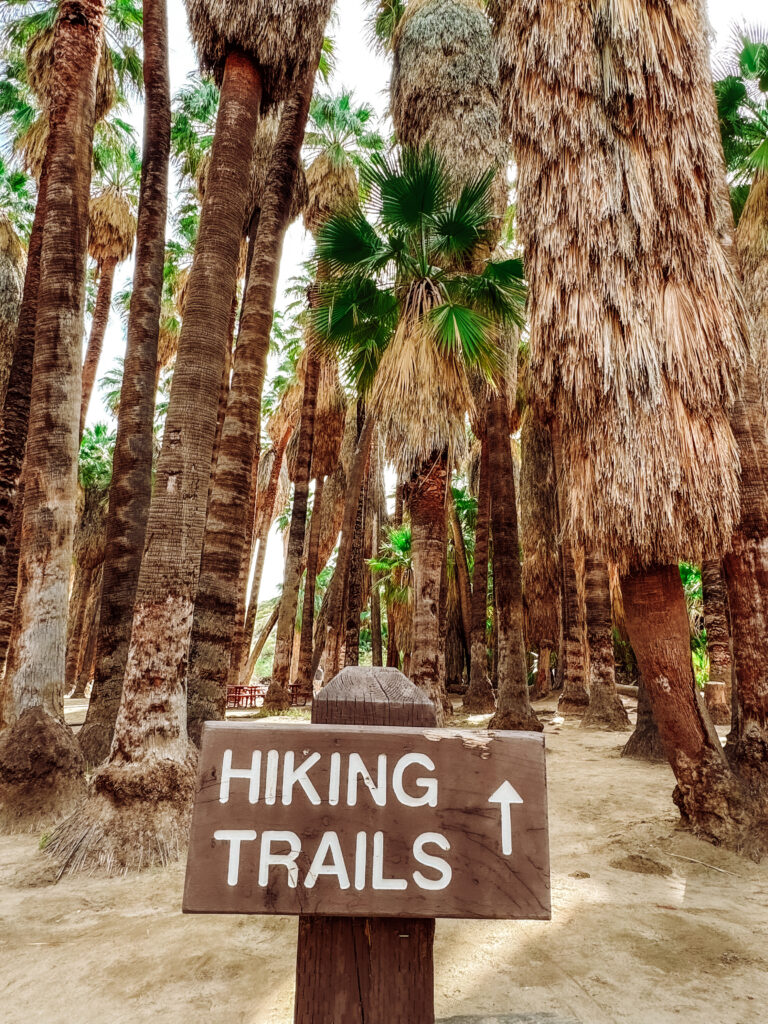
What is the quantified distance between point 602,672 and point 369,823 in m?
12.0

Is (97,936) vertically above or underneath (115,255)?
underneath

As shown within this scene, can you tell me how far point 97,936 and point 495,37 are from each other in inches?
Answer: 318

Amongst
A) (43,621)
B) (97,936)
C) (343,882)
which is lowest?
(97,936)

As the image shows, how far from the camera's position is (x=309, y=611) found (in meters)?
17.2

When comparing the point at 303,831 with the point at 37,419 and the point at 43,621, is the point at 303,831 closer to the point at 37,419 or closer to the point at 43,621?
the point at 43,621

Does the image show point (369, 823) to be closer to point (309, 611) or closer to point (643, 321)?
point (643, 321)

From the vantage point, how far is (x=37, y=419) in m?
6.45

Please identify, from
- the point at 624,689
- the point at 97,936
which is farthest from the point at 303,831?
the point at 624,689

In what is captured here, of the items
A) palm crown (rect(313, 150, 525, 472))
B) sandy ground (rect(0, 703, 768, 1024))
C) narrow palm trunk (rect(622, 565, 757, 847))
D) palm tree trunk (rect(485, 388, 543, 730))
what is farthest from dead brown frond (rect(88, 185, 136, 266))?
narrow palm trunk (rect(622, 565, 757, 847))

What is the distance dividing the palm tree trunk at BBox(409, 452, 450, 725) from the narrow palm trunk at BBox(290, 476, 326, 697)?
21.7 feet

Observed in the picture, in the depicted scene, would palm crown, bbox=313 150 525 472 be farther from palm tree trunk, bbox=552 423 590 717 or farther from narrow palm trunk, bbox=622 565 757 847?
palm tree trunk, bbox=552 423 590 717

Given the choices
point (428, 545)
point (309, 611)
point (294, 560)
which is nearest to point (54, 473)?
point (428, 545)

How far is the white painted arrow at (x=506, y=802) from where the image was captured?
1.39 meters

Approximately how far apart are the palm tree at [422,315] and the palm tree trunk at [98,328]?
28.1ft
